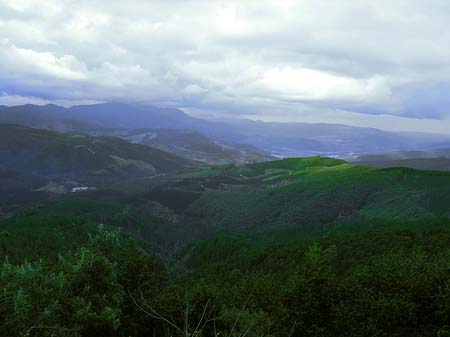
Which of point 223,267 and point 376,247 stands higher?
point 376,247

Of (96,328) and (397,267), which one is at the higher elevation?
(397,267)

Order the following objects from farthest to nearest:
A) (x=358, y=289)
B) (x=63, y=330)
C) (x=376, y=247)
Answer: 1. (x=376, y=247)
2. (x=358, y=289)
3. (x=63, y=330)

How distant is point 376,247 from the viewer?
403 ft

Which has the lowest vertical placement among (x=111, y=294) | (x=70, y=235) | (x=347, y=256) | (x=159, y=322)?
(x=70, y=235)

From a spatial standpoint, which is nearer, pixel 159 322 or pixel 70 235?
pixel 159 322

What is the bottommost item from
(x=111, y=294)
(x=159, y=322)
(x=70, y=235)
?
(x=70, y=235)

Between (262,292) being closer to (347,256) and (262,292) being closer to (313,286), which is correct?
(313,286)

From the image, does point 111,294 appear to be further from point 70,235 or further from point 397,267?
point 70,235

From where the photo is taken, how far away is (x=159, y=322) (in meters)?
42.7

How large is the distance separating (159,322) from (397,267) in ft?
89.1

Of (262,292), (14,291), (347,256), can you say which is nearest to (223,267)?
(347,256)

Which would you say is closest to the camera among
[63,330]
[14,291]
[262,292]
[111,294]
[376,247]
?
[63,330]

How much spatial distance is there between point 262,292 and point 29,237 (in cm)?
13922

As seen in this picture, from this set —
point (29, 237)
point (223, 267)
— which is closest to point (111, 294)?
point (223, 267)
